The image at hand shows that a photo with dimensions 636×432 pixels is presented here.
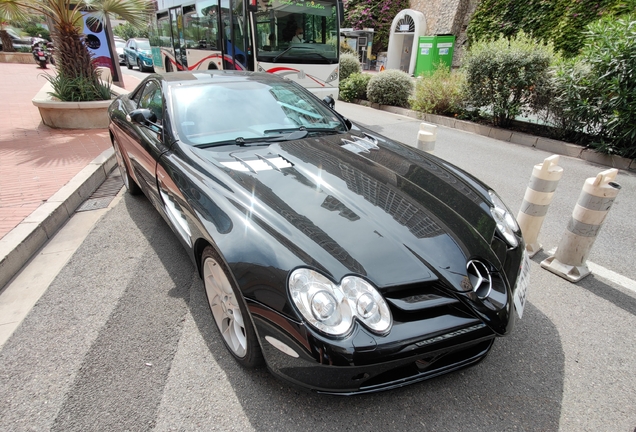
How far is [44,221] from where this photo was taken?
3.51 metres

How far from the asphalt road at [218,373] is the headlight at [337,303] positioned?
0.54 m

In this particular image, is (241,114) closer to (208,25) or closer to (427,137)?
(427,137)

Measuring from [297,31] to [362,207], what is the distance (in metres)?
7.42

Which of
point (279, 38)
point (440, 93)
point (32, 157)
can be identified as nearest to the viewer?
point (32, 157)

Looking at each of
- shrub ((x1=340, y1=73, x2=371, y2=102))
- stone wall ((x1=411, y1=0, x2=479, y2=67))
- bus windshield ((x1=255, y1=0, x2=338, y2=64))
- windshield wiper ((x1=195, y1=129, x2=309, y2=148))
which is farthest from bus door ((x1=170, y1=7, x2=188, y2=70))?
stone wall ((x1=411, y1=0, x2=479, y2=67))

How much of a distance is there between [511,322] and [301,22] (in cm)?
815

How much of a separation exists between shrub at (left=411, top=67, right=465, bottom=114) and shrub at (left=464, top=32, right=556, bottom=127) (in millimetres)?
650

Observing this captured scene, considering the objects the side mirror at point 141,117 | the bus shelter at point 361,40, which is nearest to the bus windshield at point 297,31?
the side mirror at point 141,117

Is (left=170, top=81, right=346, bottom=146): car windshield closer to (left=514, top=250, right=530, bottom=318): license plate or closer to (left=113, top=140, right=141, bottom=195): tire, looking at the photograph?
(left=113, top=140, right=141, bottom=195): tire

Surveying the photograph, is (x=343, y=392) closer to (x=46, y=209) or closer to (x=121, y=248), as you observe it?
(x=121, y=248)

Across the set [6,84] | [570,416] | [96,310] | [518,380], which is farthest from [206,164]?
[6,84]

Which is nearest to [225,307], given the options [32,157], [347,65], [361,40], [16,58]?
[32,157]

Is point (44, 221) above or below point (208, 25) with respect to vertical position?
below

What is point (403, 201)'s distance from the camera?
222 cm
